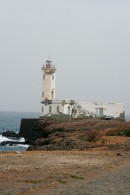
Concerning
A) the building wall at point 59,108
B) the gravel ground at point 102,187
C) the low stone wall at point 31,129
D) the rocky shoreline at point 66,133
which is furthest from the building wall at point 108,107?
the gravel ground at point 102,187

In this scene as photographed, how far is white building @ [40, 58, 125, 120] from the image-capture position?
67.6 metres

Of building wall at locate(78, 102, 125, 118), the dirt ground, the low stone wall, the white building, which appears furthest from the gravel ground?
building wall at locate(78, 102, 125, 118)

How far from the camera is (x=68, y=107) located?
67562 millimetres

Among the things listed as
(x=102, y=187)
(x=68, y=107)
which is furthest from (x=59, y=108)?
(x=102, y=187)

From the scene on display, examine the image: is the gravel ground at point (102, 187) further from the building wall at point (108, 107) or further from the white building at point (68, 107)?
the building wall at point (108, 107)

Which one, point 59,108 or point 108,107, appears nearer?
point 59,108

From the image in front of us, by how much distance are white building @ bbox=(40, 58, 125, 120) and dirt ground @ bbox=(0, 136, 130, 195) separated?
43370 millimetres

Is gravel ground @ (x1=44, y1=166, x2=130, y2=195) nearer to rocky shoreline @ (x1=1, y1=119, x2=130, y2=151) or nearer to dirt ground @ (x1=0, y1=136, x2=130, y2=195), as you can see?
dirt ground @ (x1=0, y1=136, x2=130, y2=195)

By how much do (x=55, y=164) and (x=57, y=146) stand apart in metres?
11.0

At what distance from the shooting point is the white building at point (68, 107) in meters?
67.6

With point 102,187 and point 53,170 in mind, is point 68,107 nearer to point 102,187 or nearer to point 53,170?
point 53,170

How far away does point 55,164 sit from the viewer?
18.6 metres

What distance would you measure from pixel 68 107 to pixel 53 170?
5068cm

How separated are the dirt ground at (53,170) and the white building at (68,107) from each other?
43.4 m
